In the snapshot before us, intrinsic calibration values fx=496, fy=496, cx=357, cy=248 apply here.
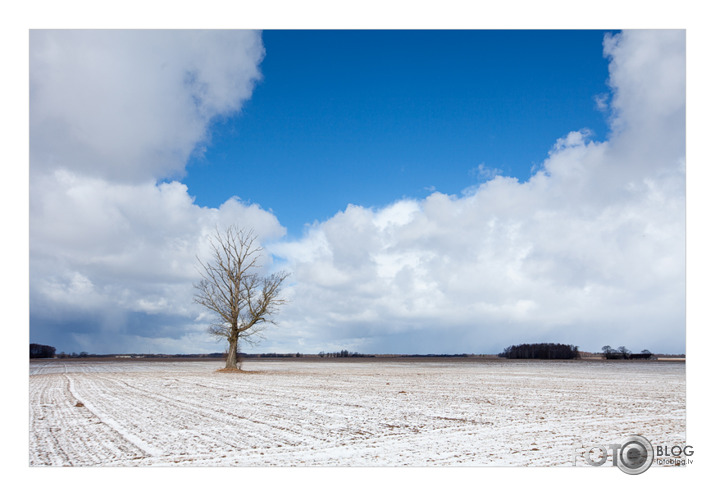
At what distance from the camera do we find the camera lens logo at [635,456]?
8.36 m

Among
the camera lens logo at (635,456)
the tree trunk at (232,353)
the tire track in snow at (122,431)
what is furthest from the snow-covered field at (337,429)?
the tree trunk at (232,353)

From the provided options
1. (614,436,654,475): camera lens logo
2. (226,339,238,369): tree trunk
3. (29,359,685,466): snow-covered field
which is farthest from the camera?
(226,339,238,369): tree trunk

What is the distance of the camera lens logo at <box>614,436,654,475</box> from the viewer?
329 inches

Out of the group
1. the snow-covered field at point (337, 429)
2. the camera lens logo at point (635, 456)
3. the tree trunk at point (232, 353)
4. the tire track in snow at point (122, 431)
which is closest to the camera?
the camera lens logo at point (635, 456)

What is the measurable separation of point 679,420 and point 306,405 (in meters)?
10.2

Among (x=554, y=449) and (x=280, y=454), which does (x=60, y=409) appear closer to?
(x=280, y=454)

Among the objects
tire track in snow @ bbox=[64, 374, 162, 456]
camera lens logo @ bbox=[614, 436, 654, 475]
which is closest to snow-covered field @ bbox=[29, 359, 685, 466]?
tire track in snow @ bbox=[64, 374, 162, 456]

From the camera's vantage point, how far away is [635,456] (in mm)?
8805

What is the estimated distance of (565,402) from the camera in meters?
16.8

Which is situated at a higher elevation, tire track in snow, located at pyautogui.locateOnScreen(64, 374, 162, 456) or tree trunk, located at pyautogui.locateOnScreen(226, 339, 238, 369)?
tire track in snow, located at pyautogui.locateOnScreen(64, 374, 162, 456)

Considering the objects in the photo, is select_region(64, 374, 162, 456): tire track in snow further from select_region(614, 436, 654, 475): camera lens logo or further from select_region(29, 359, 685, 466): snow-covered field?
select_region(614, 436, 654, 475): camera lens logo

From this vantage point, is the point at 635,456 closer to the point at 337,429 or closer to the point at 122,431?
the point at 337,429

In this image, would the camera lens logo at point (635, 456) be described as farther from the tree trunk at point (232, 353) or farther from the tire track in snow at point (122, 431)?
the tree trunk at point (232, 353)
